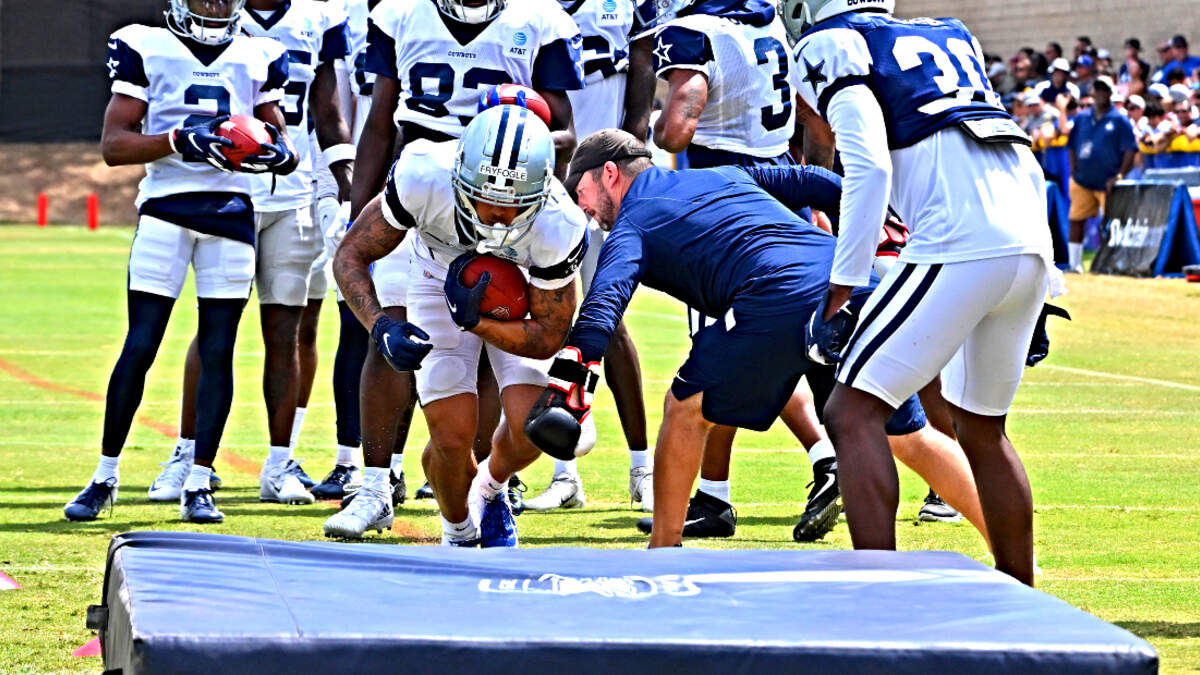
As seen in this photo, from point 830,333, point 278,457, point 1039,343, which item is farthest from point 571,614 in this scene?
point 278,457

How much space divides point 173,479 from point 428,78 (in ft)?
7.08

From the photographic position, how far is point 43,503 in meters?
7.33

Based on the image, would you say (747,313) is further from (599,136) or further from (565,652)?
(565,652)

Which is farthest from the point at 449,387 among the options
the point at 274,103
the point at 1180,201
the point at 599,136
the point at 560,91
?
the point at 1180,201

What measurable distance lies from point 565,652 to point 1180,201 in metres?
16.1

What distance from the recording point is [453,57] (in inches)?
265

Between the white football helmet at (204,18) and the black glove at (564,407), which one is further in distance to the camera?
the white football helmet at (204,18)

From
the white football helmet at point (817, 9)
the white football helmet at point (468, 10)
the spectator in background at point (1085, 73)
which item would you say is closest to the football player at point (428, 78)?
the white football helmet at point (468, 10)

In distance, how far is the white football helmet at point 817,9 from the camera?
505cm

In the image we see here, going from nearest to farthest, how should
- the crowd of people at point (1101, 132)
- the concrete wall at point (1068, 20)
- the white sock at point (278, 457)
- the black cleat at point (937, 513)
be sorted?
1. the black cleat at point (937, 513)
2. the white sock at point (278, 457)
3. the crowd of people at point (1101, 132)
4. the concrete wall at point (1068, 20)

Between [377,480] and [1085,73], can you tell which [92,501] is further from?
[1085,73]

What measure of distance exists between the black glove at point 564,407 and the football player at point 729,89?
2.13m

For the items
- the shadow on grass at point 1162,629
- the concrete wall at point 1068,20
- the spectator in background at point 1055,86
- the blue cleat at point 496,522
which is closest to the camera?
the shadow on grass at point 1162,629

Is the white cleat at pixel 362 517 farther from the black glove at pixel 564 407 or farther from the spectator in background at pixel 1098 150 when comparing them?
the spectator in background at pixel 1098 150
